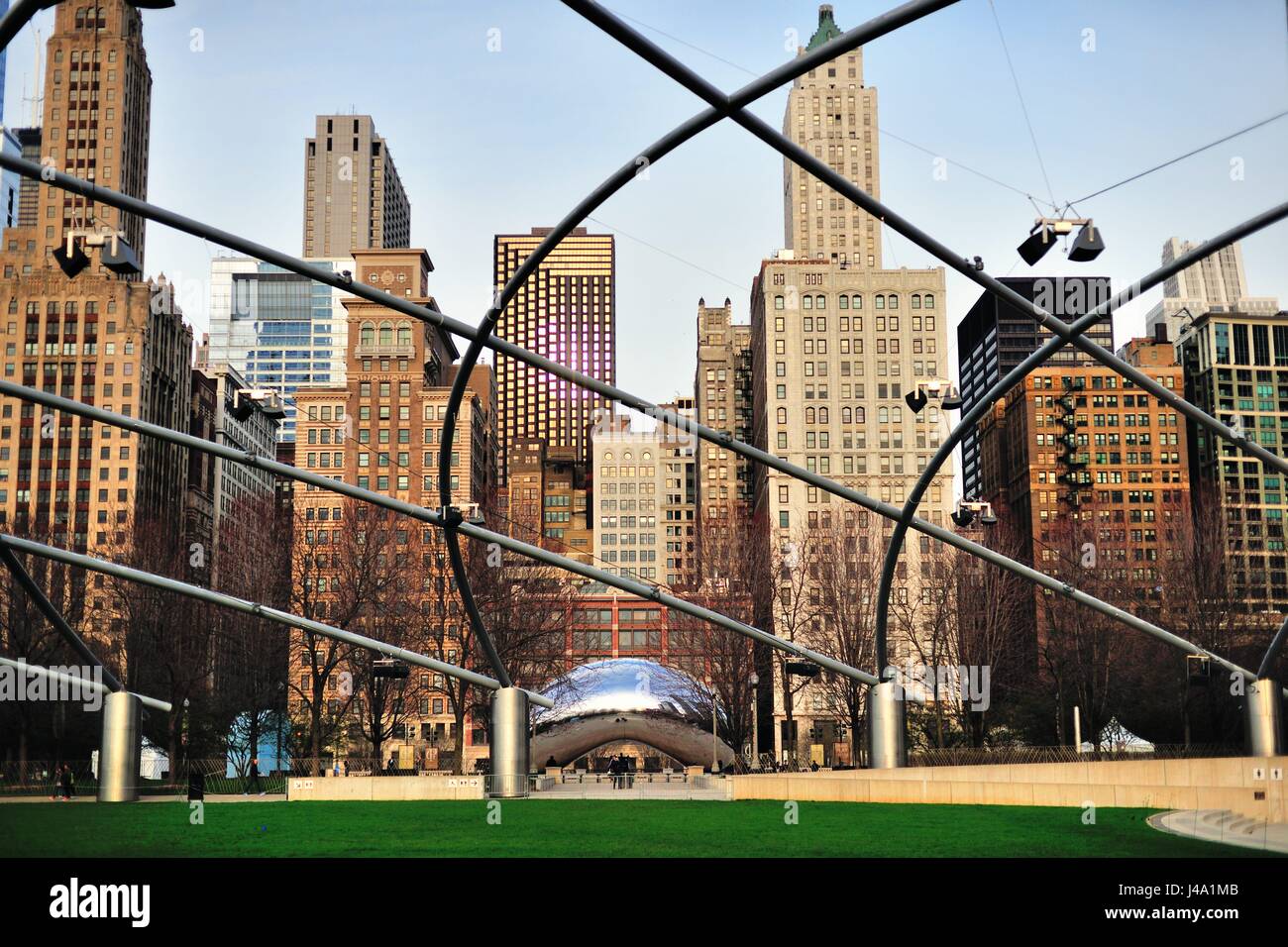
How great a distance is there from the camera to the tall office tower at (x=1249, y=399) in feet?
307

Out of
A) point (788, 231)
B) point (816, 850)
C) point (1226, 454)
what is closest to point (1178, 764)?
point (816, 850)

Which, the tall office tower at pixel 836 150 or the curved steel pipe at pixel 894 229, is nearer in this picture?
the curved steel pipe at pixel 894 229

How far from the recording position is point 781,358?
457 ft

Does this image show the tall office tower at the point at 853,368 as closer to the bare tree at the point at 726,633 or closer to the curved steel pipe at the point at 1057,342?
the bare tree at the point at 726,633

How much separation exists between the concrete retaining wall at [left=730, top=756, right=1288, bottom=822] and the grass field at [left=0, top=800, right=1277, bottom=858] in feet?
2.66

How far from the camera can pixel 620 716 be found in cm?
8275

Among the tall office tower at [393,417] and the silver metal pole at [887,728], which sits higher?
the tall office tower at [393,417]

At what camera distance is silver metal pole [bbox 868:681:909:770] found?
3412 centimetres

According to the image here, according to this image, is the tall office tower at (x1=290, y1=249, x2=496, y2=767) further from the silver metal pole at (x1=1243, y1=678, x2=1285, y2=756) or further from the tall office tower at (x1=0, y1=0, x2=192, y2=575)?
the silver metal pole at (x1=1243, y1=678, x2=1285, y2=756)

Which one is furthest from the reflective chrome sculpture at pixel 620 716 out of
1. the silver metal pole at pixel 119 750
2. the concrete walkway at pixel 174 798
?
the silver metal pole at pixel 119 750

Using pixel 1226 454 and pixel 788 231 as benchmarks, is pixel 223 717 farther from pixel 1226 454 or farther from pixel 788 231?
pixel 788 231

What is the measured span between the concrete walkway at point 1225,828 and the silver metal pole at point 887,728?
33.1 feet

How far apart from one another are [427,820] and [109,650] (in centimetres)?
4613

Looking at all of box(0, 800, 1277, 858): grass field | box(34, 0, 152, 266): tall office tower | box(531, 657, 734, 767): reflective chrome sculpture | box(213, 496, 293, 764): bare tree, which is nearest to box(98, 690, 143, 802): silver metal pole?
box(0, 800, 1277, 858): grass field
